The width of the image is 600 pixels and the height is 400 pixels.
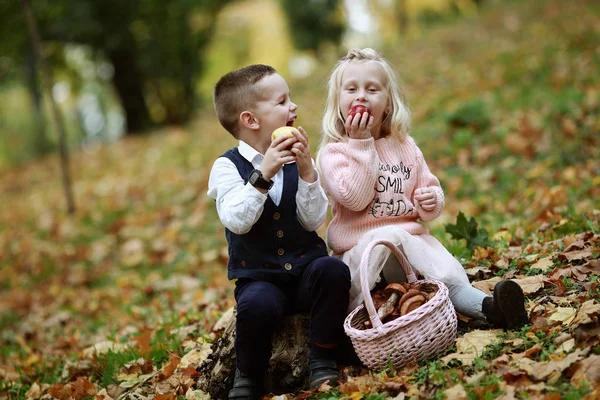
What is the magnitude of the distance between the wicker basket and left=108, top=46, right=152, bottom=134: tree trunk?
13.5 m

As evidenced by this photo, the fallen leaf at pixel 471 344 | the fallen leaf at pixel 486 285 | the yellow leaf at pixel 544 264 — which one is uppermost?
the yellow leaf at pixel 544 264

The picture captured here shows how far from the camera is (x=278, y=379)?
2.95m

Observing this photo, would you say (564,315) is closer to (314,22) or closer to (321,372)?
(321,372)

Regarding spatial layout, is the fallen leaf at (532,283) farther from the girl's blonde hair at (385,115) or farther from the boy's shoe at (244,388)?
the boy's shoe at (244,388)

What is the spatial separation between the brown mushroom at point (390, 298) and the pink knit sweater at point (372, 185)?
0.34 m

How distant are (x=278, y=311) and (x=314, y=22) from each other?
18979 mm

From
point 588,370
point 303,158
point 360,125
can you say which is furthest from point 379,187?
point 588,370

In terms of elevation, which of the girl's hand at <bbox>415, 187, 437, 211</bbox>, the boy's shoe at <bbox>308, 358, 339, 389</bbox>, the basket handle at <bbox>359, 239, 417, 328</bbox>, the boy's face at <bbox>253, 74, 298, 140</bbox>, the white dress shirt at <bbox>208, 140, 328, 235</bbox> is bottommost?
the boy's shoe at <bbox>308, 358, 339, 389</bbox>

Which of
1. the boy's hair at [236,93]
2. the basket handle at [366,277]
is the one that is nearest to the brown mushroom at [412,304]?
the basket handle at [366,277]

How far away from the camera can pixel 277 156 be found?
265 centimetres

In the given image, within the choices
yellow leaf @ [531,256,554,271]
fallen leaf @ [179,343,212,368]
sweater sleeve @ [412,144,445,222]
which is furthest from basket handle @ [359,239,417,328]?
fallen leaf @ [179,343,212,368]

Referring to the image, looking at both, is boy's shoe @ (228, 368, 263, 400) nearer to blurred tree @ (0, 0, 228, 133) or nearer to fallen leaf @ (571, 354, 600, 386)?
fallen leaf @ (571, 354, 600, 386)

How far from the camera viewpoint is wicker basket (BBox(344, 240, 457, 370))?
250 centimetres

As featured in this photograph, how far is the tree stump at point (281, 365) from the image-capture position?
114 inches
